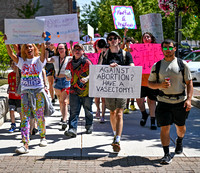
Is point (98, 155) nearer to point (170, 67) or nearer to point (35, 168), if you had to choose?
point (35, 168)

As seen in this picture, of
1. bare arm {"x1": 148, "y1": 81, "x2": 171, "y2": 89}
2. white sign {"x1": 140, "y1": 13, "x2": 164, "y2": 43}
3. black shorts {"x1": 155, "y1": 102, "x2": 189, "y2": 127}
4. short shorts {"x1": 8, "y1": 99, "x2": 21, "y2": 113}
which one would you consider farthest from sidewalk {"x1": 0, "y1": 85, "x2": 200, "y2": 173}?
white sign {"x1": 140, "y1": 13, "x2": 164, "y2": 43}

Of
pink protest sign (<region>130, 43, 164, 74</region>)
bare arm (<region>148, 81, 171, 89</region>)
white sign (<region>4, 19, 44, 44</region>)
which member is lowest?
bare arm (<region>148, 81, 171, 89</region>)

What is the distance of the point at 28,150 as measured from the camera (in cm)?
639

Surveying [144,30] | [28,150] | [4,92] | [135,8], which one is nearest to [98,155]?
[28,150]

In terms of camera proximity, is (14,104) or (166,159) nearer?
(166,159)

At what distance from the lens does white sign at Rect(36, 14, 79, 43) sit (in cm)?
822

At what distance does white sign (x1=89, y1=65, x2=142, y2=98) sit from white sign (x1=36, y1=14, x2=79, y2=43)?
6.74 feet

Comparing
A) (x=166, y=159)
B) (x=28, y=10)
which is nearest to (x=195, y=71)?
(x=166, y=159)

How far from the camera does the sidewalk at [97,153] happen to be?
18.2 ft

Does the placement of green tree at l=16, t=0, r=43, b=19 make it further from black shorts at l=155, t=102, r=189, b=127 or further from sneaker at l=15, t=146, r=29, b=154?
black shorts at l=155, t=102, r=189, b=127

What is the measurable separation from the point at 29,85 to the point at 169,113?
2.33 metres

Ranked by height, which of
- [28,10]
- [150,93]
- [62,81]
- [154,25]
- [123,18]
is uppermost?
[28,10]

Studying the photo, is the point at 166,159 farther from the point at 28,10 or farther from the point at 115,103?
the point at 28,10

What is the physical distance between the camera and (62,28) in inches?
323
